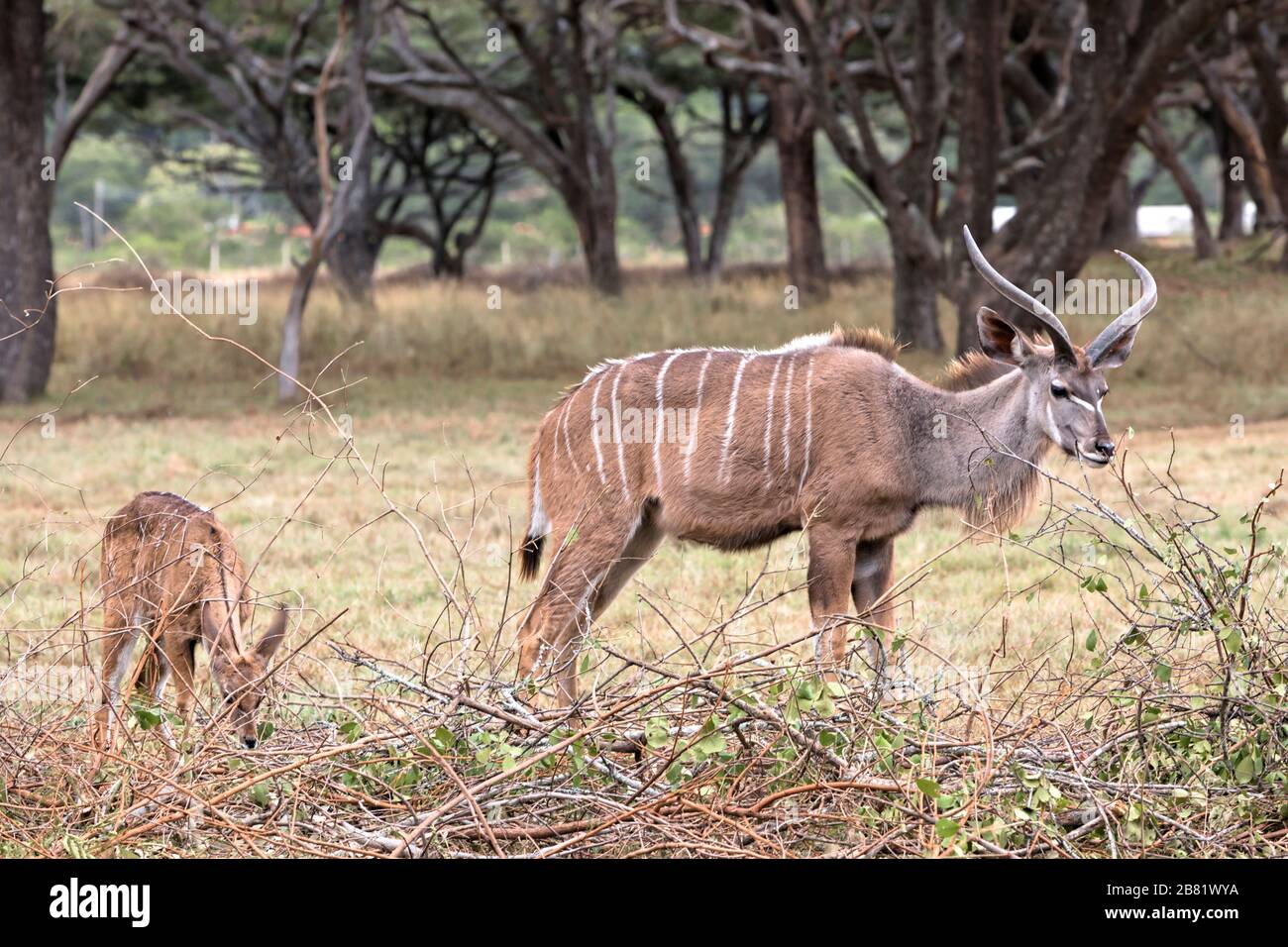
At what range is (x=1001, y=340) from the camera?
5.30 m

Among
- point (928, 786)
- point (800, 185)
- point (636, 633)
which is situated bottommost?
point (636, 633)

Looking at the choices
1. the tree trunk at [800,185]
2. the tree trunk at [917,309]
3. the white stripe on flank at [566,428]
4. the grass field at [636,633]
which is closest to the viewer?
the grass field at [636,633]

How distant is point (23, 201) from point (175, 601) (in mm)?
8753

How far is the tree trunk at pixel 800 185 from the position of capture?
15.9m

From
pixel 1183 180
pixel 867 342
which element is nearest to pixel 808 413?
pixel 867 342

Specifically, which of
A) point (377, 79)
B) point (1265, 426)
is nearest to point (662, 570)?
point (1265, 426)

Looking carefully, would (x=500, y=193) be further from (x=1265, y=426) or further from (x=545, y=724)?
(x=545, y=724)

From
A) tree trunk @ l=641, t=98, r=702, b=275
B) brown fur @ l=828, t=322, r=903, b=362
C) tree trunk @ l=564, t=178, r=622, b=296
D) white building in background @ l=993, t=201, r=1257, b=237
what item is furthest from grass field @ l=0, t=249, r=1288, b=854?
white building in background @ l=993, t=201, r=1257, b=237

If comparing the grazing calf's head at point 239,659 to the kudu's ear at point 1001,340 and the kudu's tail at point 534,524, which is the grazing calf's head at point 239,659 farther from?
the kudu's ear at point 1001,340

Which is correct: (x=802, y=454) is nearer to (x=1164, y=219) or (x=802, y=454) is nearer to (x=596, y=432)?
(x=596, y=432)

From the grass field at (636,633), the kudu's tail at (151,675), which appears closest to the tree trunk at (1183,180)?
the grass field at (636,633)
